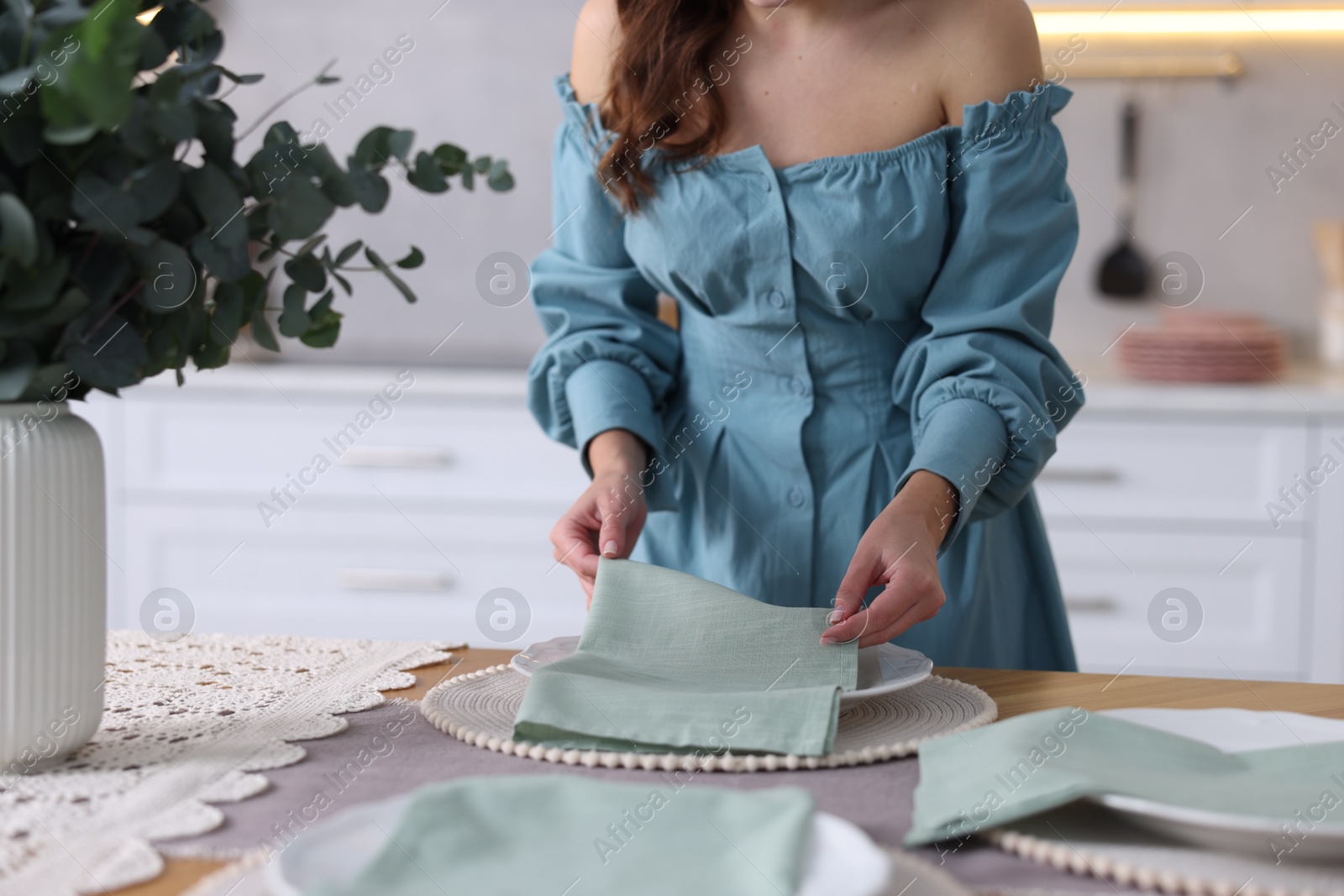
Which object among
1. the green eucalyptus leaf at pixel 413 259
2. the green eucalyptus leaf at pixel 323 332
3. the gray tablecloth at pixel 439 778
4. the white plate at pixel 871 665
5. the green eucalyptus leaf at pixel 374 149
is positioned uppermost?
the green eucalyptus leaf at pixel 374 149

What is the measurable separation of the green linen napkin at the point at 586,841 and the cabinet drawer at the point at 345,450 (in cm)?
157

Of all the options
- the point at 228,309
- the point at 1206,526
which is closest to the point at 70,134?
the point at 228,309

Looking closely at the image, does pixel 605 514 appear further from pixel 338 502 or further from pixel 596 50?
pixel 338 502

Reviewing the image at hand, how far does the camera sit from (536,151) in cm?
251

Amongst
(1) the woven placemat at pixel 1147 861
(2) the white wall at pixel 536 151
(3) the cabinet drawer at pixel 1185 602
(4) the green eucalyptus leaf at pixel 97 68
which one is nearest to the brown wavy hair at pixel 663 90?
(4) the green eucalyptus leaf at pixel 97 68

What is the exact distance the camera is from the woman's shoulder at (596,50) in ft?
3.61

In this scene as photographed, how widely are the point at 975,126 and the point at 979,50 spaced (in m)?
0.07

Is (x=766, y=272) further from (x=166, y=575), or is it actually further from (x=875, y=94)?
(x=166, y=575)

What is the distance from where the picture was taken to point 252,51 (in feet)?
8.36

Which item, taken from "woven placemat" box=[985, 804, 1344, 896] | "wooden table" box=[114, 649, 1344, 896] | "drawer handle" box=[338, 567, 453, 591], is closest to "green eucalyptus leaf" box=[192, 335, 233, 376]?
"wooden table" box=[114, 649, 1344, 896]

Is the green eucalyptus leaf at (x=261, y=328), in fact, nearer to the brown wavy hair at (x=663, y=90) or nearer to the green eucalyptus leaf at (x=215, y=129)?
the green eucalyptus leaf at (x=215, y=129)

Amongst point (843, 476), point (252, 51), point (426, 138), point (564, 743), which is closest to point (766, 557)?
point (843, 476)

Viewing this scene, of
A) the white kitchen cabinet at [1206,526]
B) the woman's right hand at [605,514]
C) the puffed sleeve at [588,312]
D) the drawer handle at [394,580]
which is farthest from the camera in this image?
the drawer handle at [394,580]

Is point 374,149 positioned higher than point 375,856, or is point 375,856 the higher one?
point 374,149
